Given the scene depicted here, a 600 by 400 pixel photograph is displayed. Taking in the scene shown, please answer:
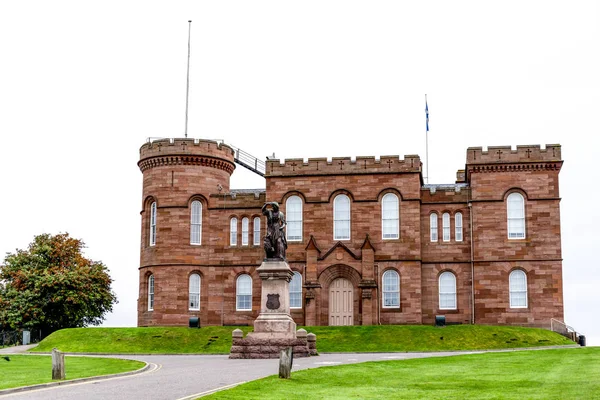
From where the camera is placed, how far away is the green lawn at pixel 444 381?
18719mm

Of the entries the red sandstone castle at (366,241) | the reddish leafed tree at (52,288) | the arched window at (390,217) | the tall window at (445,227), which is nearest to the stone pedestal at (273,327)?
the red sandstone castle at (366,241)

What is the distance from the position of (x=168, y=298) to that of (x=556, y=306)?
22.2m

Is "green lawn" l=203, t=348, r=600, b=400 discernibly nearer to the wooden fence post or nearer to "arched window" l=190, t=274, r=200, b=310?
the wooden fence post

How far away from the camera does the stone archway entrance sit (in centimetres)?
4825

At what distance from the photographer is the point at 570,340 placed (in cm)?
4331

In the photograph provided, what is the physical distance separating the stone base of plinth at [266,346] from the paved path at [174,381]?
1.08 meters

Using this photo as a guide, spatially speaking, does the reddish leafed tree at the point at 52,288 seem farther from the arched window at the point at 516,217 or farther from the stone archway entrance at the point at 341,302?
the arched window at the point at 516,217

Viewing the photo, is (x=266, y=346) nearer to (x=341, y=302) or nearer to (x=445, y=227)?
(x=341, y=302)

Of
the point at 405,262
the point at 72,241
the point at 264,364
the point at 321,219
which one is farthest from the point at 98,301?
the point at 264,364

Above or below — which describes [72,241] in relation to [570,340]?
above

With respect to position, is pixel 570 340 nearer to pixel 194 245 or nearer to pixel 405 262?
pixel 405 262

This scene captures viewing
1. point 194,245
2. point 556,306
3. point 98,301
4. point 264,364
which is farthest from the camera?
point 98,301

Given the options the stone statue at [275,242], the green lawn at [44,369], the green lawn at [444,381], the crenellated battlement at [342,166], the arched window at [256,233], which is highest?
the crenellated battlement at [342,166]

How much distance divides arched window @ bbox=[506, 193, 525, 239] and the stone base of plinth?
66.1ft
